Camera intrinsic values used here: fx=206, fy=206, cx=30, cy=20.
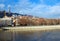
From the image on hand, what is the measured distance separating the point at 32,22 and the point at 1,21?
1.70m

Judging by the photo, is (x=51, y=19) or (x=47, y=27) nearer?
(x=51, y=19)

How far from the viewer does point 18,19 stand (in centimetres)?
1129

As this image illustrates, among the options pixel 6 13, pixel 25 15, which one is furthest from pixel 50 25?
pixel 6 13

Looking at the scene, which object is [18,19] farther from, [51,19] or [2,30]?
[51,19]

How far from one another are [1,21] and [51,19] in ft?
9.07

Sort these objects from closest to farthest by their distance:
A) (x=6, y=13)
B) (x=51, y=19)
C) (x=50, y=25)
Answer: (x=51, y=19)
(x=6, y=13)
(x=50, y=25)

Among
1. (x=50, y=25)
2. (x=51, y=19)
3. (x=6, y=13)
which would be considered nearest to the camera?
(x=51, y=19)

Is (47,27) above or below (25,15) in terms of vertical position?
below

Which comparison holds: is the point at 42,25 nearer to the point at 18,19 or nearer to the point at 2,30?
the point at 18,19

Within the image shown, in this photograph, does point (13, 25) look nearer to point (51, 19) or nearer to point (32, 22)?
point (32, 22)

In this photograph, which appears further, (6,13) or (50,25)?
(50,25)

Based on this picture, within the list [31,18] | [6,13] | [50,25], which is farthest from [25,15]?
[50,25]

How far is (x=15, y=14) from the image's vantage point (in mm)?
10523

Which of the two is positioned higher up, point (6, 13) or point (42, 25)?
point (6, 13)
